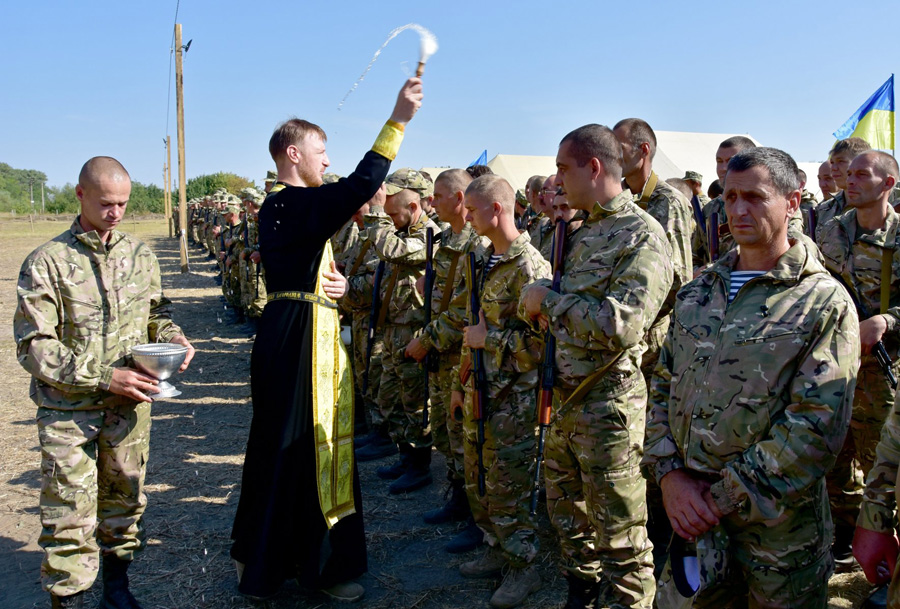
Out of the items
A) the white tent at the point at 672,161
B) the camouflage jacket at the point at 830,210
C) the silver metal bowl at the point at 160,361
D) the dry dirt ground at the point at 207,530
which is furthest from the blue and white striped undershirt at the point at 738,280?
the white tent at the point at 672,161

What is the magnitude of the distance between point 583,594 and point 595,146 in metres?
2.43

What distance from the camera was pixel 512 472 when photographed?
13.6ft

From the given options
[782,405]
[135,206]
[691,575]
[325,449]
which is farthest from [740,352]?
[135,206]

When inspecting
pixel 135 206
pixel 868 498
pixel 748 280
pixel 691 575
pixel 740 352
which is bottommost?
pixel 691 575

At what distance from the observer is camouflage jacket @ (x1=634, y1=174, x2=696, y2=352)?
192 inches

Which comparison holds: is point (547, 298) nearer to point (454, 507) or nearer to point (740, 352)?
point (740, 352)

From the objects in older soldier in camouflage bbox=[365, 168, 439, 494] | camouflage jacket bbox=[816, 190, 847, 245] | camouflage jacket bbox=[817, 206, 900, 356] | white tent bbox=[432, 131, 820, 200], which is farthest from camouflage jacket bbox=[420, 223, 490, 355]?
white tent bbox=[432, 131, 820, 200]

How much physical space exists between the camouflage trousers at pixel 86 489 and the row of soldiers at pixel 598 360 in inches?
80.3

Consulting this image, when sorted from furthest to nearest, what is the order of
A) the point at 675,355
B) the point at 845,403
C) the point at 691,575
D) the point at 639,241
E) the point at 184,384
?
the point at 184,384 → the point at 639,241 → the point at 675,355 → the point at 691,575 → the point at 845,403

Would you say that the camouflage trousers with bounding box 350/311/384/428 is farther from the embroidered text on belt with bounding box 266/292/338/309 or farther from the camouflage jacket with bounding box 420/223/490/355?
the embroidered text on belt with bounding box 266/292/338/309

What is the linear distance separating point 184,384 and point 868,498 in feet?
30.5


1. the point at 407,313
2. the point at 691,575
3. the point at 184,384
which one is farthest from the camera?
the point at 184,384

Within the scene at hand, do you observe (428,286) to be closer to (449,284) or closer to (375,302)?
(449,284)

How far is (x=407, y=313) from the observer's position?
6379 millimetres
